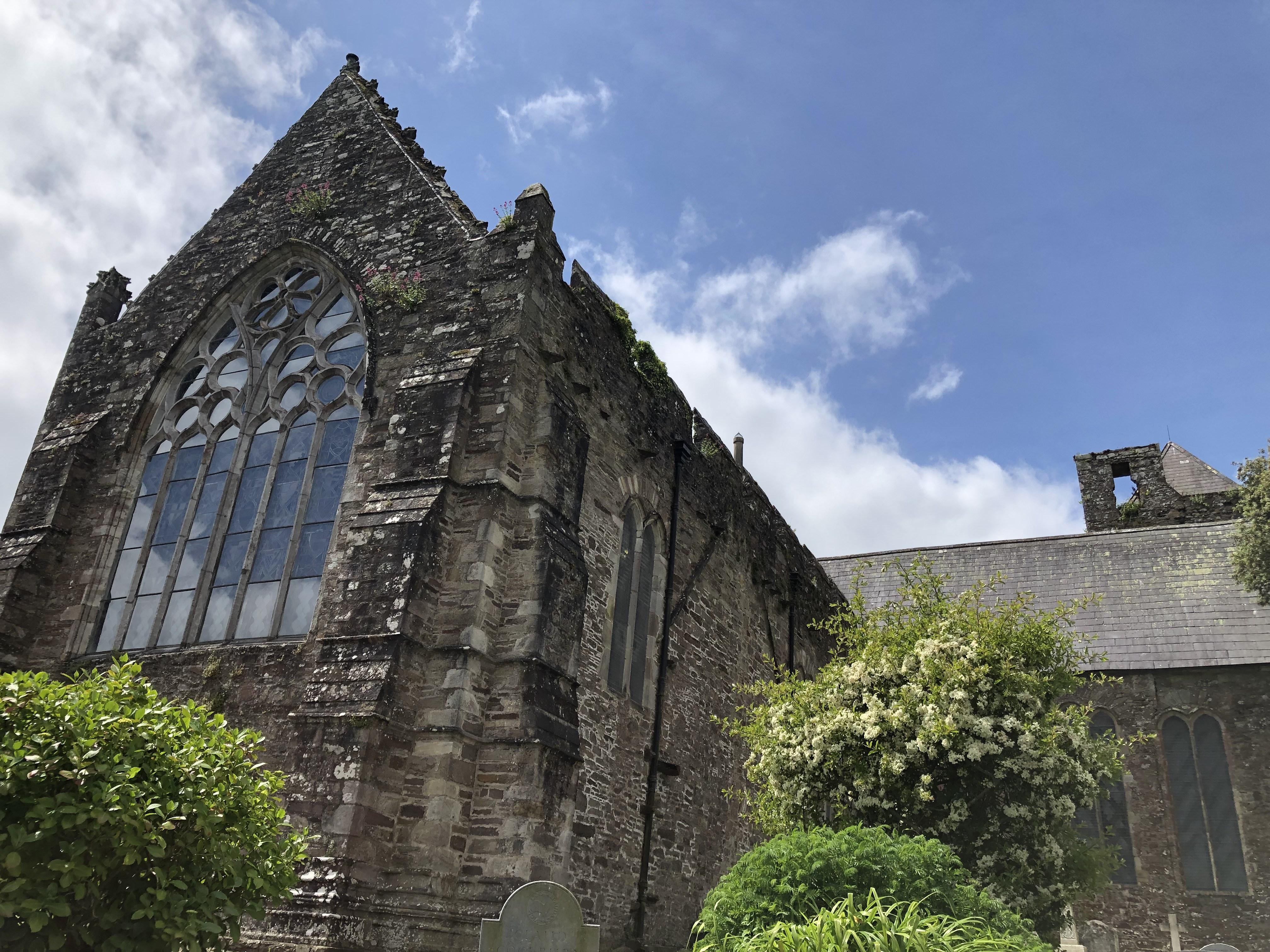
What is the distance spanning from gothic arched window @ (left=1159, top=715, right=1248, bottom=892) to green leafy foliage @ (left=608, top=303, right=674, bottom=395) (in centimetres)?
1547

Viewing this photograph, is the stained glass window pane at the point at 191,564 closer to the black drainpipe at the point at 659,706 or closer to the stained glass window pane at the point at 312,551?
the stained glass window pane at the point at 312,551

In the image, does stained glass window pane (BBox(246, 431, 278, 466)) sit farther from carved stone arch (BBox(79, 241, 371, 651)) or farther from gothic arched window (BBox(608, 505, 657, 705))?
gothic arched window (BBox(608, 505, 657, 705))

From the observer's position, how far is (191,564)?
1115cm

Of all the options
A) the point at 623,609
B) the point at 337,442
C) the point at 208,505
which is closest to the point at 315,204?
the point at 337,442

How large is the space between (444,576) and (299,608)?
6.43ft


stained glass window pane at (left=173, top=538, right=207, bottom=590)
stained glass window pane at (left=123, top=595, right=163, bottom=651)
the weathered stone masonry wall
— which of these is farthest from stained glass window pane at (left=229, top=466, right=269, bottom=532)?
the weathered stone masonry wall

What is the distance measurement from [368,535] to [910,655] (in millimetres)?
6347

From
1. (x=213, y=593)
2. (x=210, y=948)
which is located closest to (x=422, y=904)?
(x=210, y=948)

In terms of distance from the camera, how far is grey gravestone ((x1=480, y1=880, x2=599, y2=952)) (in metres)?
5.86

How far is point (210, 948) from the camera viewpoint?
22.1 feet

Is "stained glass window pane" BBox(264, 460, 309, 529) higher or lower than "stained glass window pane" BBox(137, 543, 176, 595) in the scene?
higher

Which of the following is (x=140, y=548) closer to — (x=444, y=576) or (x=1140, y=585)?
(x=444, y=576)

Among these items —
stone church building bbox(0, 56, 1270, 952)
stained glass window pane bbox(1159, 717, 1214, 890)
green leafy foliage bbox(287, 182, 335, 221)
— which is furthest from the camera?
stained glass window pane bbox(1159, 717, 1214, 890)

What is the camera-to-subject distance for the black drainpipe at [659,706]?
11312 mm
